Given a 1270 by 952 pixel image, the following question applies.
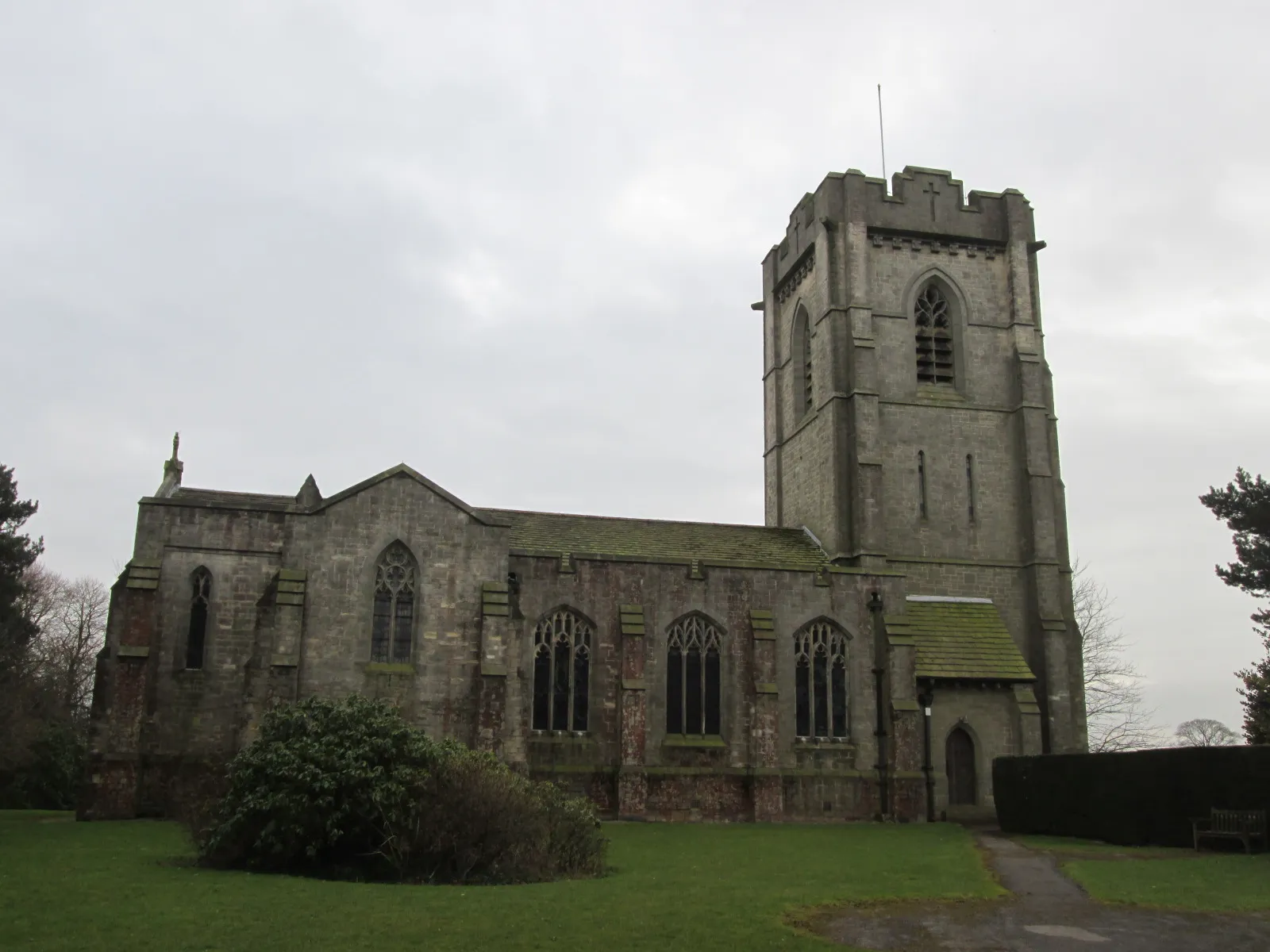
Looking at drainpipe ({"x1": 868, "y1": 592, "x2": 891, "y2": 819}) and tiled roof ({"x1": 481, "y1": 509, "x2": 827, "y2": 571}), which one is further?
tiled roof ({"x1": 481, "y1": 509, "x2": 827, "y2": 571})

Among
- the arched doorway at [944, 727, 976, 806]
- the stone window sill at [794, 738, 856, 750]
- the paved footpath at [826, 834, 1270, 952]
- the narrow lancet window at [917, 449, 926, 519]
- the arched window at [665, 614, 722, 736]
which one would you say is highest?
the narrow lancet window at [917, 449, 926, 519]

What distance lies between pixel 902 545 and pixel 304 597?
18.8 meters

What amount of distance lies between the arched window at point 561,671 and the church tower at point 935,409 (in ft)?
32.2

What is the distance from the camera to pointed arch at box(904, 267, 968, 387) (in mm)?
38375

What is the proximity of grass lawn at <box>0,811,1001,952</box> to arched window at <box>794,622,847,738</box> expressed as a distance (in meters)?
9.35

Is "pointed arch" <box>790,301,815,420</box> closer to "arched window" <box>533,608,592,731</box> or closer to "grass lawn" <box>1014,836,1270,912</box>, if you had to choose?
"arched window" <box>533,608,592,731</box>

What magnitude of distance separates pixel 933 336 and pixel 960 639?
11.1 metres

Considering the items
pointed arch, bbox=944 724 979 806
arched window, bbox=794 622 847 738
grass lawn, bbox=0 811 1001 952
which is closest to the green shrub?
grass lawn, bbox=0 811 1001 952

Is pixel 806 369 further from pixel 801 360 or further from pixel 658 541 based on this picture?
pixel 658 541

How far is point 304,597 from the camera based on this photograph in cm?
2750

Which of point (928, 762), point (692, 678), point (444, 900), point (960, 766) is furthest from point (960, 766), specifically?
point (444, 900)

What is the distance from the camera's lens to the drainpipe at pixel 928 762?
3058 cm

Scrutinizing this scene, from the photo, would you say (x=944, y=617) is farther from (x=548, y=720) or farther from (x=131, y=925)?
(x=131, y=925)

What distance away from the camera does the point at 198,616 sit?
27.8m
